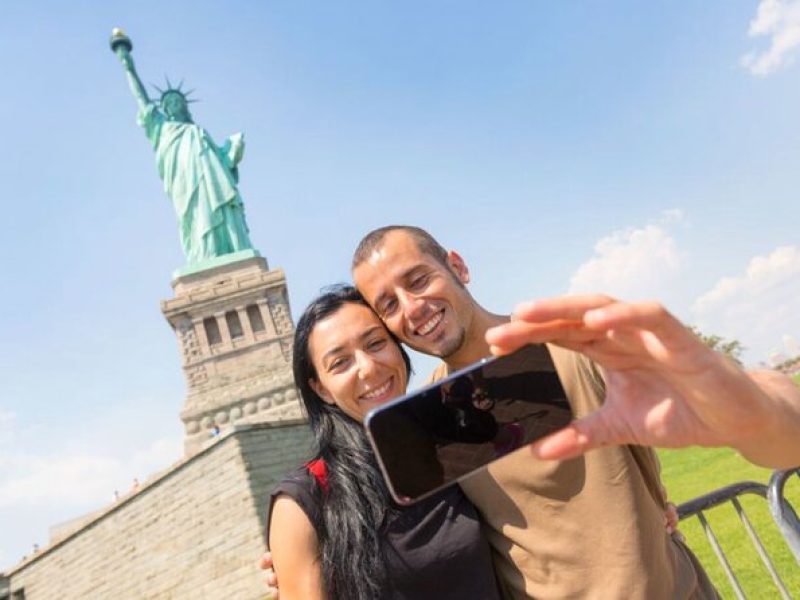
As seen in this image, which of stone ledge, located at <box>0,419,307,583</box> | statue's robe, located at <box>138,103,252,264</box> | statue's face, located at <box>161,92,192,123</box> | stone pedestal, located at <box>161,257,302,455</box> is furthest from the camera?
statue's face, located at <box>161,92,192,123</box>

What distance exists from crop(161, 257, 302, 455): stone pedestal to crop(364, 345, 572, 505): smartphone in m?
17.4

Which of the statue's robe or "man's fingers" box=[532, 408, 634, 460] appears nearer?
"man's fingers" box=[532, 408, 634, 460]

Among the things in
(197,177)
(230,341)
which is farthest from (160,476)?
(197,177)

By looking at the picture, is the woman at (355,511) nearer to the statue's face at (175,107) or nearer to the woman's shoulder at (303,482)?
the woman's shoulder at (303,482)

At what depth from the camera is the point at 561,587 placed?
1.70 m

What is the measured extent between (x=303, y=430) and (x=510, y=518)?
11.4 metres

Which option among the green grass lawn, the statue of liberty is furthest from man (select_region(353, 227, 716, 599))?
the statue of liberty

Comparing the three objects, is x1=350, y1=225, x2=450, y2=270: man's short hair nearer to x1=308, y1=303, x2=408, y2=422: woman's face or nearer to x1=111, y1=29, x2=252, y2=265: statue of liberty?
x1=308, y1=303, x2=408, y2=422: woman's face

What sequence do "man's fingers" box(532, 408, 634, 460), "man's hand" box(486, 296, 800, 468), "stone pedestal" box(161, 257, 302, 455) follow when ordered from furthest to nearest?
"stone pedestal" box(161, 257, 302, 455) → "man's fingers" box(532, 408, 634, 460) → "man's hand" box(486, 296, 800, 468)

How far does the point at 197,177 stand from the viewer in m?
22.1

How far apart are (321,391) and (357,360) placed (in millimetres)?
243

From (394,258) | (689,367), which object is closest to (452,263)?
(394,258)

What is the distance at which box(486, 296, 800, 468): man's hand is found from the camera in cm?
97

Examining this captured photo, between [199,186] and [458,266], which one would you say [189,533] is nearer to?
[458,266]
